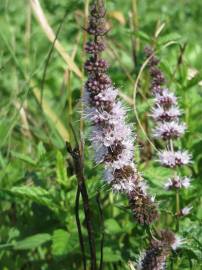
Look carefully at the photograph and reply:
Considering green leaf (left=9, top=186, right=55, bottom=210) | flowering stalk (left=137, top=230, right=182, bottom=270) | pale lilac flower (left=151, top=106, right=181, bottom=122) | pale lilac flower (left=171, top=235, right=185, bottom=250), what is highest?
pale lilac flower (left=151, top=106, right=181, bottom=122)

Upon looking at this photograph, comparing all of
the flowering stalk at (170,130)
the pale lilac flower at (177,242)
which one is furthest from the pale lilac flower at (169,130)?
the pale lilac flower at (177,242)

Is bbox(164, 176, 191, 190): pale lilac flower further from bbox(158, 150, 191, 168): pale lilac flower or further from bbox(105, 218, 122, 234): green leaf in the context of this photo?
bbox(105, 218, 122, 234): green leaf

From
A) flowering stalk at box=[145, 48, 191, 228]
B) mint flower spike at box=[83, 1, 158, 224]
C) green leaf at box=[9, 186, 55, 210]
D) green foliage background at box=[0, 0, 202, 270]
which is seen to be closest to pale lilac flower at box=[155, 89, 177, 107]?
flowering stalk at box=[145, 48, 191, 228]

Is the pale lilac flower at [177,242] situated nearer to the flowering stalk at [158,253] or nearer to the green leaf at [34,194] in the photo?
the flowering stalk at [158,253]

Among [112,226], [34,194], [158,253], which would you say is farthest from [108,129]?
[112,226]

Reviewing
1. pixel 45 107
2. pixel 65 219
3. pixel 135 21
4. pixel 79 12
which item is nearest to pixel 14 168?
pixel 65 219

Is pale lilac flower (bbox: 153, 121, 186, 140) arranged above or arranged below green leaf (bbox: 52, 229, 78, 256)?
above
